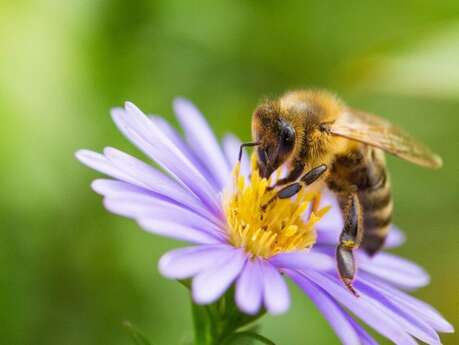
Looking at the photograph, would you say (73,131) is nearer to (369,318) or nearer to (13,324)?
(13,324)

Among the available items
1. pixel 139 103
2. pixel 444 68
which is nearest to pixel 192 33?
pixel 139 103

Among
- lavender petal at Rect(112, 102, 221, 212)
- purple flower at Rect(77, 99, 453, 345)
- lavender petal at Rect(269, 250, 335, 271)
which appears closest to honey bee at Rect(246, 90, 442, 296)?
purple flower at Rect(77, 99, 453, 345)

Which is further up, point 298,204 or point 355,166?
point 355,166

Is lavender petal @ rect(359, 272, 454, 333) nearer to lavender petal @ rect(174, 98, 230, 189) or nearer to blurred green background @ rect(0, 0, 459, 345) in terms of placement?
lavender petal @ rect(174, 98, 230, 189)

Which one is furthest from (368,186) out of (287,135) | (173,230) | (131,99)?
(131,99)

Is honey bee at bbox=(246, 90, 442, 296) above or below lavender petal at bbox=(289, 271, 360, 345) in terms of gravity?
above

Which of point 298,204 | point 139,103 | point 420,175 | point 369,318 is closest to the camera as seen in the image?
point 369,318
